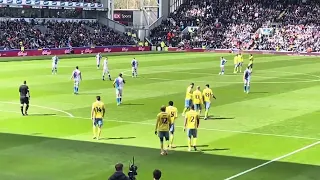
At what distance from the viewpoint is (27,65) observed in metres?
61.3

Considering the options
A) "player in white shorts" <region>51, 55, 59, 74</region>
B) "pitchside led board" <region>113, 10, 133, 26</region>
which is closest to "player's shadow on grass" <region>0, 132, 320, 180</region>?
"player in white shorts" <region>51, 55, 59, 74</region>

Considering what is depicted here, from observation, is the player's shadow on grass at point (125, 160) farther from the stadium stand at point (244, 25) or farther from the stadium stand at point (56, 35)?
the stadium stand at point (244, 25)

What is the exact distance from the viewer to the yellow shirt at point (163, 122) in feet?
65.7

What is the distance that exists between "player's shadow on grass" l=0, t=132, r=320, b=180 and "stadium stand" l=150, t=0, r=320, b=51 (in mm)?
70697

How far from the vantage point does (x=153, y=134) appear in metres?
24.8

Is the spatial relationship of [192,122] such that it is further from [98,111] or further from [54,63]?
[54,63]

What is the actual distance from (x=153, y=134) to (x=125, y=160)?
5012 mm

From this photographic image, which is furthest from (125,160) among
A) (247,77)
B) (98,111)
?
(247,77)

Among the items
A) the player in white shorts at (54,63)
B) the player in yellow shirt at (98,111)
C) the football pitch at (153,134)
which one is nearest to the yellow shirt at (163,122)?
the football pitch at (153,134)

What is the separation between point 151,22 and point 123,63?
4895cm

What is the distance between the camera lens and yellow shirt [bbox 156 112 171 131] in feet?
65.7

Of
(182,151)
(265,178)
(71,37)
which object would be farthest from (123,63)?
(265,178)

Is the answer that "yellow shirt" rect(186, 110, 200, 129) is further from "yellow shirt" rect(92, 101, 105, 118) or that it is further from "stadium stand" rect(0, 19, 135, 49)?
"stadium stand" rect(0, 19, 135, 49)

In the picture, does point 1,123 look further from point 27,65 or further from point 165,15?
point 165,15
